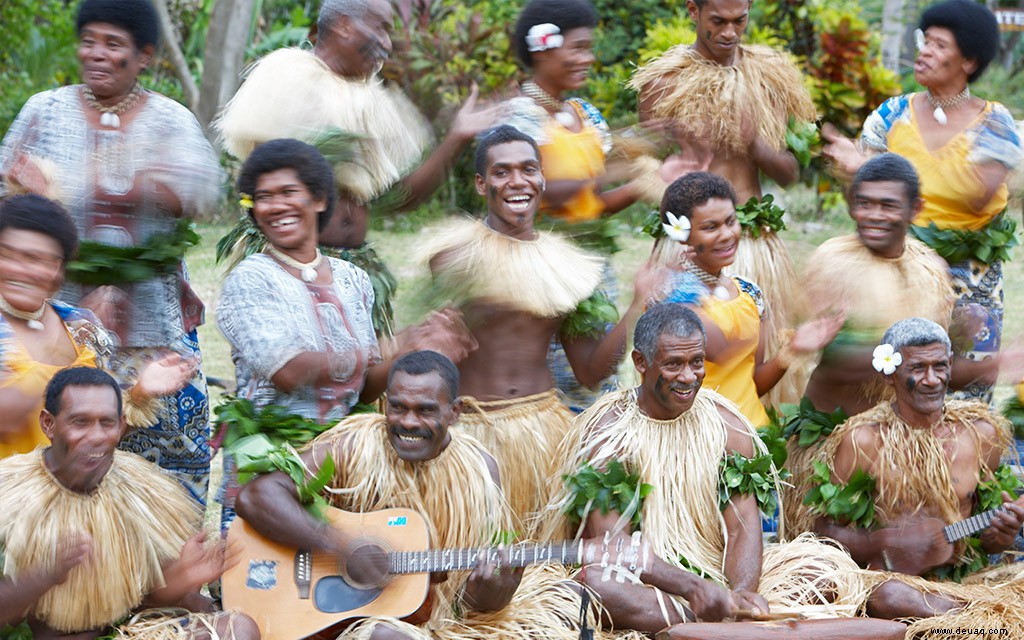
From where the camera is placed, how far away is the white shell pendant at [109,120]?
3.92 meters

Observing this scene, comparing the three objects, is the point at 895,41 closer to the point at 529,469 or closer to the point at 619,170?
the point at 619,170

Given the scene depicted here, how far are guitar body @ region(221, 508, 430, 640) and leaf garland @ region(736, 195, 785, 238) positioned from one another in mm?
1783

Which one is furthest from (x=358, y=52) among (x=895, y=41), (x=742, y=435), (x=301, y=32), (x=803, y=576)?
(x=895, y=41)

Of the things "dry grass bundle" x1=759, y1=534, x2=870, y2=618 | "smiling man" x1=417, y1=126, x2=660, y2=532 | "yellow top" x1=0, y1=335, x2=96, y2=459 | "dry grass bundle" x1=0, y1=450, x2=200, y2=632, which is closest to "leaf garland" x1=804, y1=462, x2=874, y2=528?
"dry grass bundle" x1=759, y1=534, x2=870, y2=618

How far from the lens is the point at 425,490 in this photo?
3.55 meters

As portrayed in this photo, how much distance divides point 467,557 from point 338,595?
37 cm

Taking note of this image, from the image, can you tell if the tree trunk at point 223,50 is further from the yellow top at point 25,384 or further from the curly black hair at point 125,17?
the yellow top at point 25,384

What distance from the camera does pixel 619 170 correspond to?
4625 millimetres

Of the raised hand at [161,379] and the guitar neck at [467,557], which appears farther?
the raised hand at [161,379]

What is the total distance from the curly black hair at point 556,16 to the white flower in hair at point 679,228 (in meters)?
0.81

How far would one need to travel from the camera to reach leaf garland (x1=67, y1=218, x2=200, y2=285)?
3809 mm

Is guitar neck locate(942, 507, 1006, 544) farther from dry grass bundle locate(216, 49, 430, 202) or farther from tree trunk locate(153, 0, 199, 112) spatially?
tree trunk locate(153, 0, 199, 112)

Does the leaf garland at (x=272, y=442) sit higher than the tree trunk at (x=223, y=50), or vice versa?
the tree trunk at (x=223, y=50)

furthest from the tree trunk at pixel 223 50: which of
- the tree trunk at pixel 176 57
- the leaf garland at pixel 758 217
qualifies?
the leaf garland at pixel 758 217
